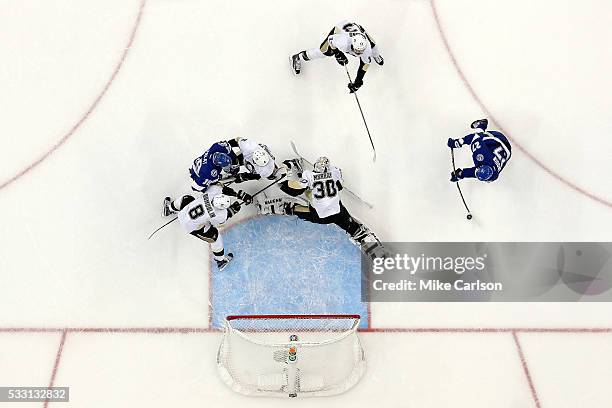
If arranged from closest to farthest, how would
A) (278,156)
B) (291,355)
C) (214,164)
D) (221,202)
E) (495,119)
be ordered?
(221,202) < (214,164) < (291,355) < (278,156) < (495,119)

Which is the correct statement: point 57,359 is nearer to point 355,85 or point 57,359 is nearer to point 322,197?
point 322,197

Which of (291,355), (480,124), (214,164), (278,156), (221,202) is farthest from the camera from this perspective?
(278,156)

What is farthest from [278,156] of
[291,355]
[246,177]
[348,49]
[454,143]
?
[291,355]

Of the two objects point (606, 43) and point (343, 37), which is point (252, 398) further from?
point (606, 43)

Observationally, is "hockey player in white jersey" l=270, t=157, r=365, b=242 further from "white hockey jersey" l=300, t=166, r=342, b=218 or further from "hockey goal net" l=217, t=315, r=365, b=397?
"hockey goal net" l=217, t=315, r=365, b=397

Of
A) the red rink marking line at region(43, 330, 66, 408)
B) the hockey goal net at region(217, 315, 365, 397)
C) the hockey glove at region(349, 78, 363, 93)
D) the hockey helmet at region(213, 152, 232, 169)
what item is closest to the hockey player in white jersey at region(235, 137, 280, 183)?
the hockey helmet at region(213, 152, 232, 169)

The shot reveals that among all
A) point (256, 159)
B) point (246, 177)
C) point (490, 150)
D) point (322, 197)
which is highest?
point (490, 150)
